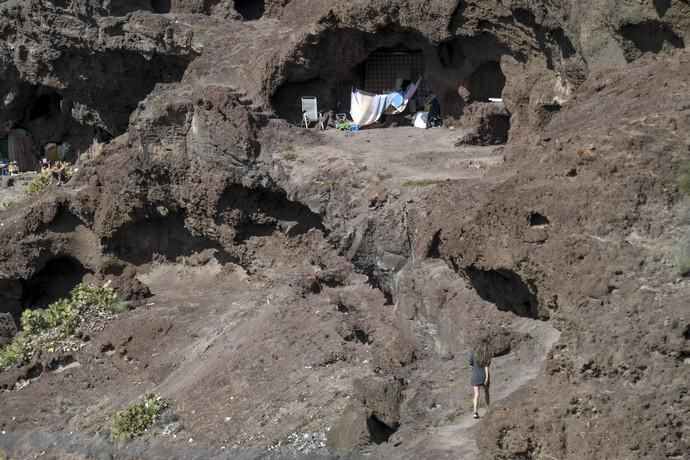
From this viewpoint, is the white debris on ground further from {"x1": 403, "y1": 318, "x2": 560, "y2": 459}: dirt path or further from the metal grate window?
the metal grate window

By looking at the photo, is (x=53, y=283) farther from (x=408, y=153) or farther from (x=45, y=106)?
(x=408, y=153)

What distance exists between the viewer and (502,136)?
24062 millimetres

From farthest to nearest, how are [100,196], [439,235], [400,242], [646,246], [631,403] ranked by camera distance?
[100,196] → [400,242] → [439,235] → [646,246] → [631,403]

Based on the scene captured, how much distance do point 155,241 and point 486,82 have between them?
29.3 feet

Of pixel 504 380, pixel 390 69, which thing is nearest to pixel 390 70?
pixel 390 69

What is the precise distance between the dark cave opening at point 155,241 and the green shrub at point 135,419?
6.39m

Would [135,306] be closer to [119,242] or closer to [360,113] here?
[119,242]

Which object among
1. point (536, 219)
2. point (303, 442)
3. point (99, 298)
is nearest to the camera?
point (536, 219)

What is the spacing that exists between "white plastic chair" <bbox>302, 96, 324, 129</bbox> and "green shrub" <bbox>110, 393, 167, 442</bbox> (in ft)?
26.1

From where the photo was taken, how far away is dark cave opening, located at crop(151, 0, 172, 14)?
99.6 feet

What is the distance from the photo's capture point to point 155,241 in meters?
28.3

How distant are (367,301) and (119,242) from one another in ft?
29.1

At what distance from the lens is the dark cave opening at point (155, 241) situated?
27.7 metres

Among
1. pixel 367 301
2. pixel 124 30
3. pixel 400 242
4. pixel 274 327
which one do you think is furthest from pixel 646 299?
pixel 124 30
